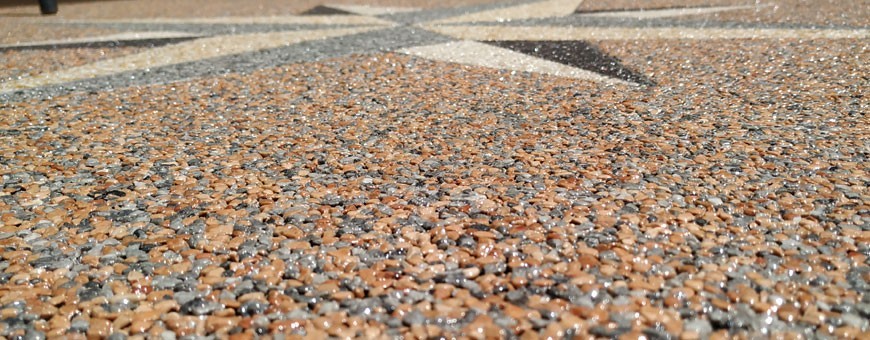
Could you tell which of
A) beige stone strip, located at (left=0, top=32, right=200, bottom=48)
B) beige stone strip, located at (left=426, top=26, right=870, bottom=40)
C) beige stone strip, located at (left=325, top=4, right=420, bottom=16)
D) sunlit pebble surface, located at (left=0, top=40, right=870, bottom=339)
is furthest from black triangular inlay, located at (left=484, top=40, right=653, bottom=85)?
beige stone strip, located at (left=0, top=32, right=200, bottom=48)

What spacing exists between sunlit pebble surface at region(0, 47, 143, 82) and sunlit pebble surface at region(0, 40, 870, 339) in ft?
3.30

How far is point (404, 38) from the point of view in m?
5.93

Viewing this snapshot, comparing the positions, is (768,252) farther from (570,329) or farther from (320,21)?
(320,21)

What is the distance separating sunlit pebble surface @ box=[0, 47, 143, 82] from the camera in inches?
192

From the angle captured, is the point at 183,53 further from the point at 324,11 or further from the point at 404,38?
the point at 324,11

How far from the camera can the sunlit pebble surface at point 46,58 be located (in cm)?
488

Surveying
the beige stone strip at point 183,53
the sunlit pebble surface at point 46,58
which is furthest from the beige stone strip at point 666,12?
the sunlit pebble surface at point 46,58

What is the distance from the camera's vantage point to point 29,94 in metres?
4.27

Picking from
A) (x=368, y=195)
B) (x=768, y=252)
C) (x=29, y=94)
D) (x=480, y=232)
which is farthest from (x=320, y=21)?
(x=768, y=252)

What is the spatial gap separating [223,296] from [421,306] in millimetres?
574

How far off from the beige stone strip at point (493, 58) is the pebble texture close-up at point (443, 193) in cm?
4

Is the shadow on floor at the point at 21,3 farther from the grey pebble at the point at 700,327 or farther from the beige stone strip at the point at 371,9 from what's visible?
the grey pebble at the point at 700,327

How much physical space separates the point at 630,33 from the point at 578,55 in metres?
1.06

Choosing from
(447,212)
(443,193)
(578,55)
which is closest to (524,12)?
(578,55)
